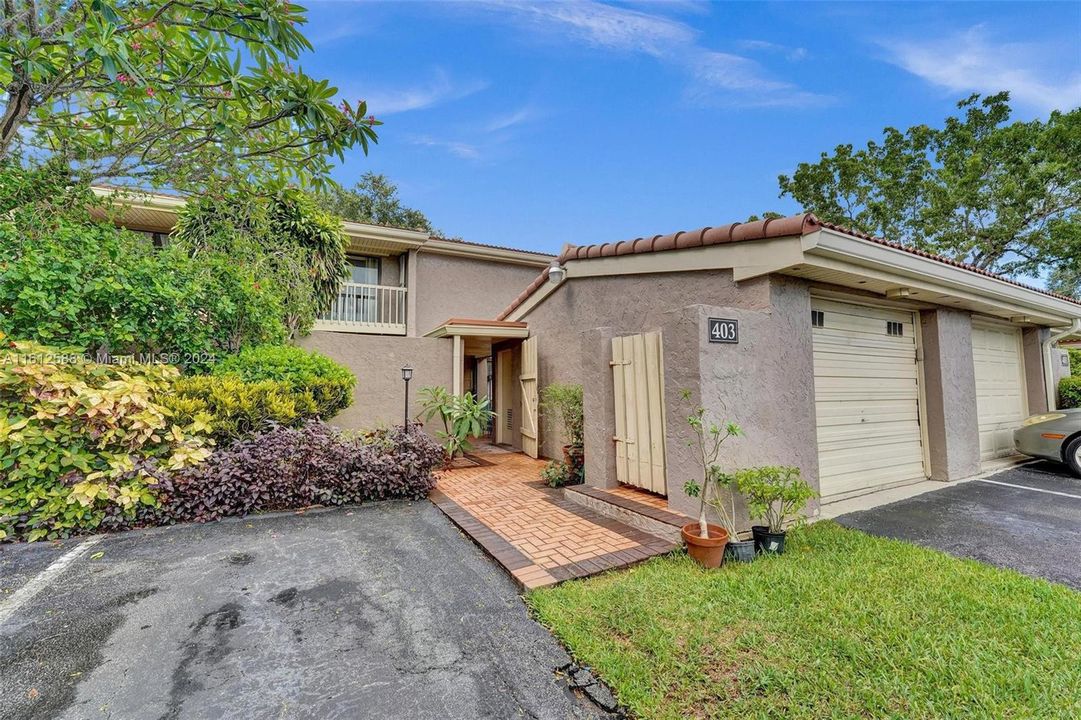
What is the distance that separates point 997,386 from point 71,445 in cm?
1505

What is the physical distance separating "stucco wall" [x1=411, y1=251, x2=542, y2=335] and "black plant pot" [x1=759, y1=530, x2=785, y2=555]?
426 inches

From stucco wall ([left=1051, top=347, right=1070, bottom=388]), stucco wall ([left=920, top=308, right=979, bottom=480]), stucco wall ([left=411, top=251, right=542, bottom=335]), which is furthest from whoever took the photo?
stucco wall ([left=411, top=251, right=542, bottom=335])

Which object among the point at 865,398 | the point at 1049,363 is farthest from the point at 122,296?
the point at 1049,363

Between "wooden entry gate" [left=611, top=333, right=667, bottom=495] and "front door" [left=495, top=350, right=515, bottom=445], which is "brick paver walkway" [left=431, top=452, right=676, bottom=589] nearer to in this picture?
"wooden entry gate" [left=611, top=333, right=667, bottom=495]

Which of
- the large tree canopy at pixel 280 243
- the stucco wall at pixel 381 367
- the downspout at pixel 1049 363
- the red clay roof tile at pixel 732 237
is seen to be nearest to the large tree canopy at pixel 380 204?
the large tree canopy at pixel 280 243

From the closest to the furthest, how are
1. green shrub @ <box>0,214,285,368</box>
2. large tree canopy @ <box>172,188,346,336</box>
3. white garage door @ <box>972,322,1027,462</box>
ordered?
green shrub @ <box>0,214,285,368</box> → white garage door @ <box>972,322,1027,462</box> → large tree canopy @ <box>172,188,346,336</box>

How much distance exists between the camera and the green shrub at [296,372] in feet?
24.0

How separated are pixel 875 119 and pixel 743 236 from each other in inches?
844

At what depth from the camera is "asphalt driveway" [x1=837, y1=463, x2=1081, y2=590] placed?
412 cm

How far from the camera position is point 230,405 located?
6.13 meters

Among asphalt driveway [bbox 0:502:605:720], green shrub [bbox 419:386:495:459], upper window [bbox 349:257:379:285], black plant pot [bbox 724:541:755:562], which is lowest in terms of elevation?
asphalt driveway [bbox 0:502:605:720]

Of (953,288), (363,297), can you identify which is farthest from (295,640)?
(363,297)

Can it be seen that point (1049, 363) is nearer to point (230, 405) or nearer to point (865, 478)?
point (865, 478)

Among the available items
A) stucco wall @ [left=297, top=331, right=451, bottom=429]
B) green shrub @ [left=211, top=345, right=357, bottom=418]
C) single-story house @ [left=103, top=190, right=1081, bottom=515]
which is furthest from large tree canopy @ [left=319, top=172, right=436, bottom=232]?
green shrub @ [left=211, top=345, right=357, bottom=418]
